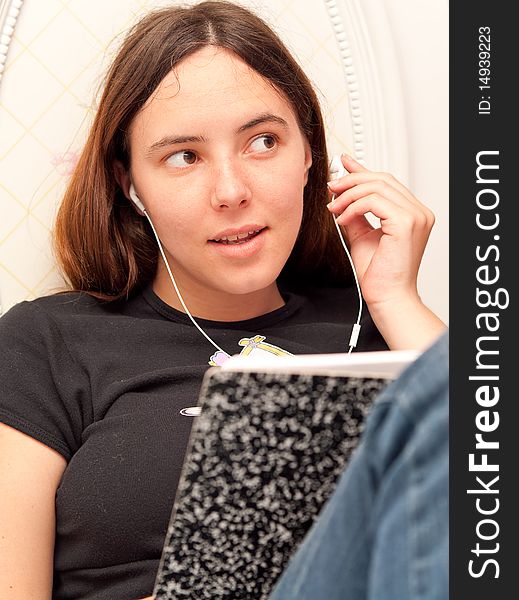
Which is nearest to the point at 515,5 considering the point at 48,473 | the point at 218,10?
the point at 218,10

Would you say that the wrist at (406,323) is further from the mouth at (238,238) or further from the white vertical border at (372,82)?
the white vertical border at (372,82)

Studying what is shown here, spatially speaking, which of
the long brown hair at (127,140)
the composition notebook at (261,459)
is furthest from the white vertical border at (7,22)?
the composition notebook at (261,459)

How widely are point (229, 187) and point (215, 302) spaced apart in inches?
9.1

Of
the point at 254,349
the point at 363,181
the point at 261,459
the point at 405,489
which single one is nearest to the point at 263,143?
the point at 363,181

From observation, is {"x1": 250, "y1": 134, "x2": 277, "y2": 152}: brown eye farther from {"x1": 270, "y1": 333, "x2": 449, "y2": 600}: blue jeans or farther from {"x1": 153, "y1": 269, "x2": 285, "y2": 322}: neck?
{"x1": 270, "y1": 333, "x2": 449, "y2": 600}: blue jeans

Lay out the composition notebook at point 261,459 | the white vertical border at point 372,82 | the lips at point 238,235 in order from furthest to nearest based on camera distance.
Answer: the white vertical border at point 372,82
the lips at point 238,235
the composition notebook at point 261,459

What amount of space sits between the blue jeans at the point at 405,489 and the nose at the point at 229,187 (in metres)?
0.64

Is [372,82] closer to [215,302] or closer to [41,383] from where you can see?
[215,302]

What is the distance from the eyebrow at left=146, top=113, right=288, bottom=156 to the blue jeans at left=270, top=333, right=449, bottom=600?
70 cm

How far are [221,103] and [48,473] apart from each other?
543 mm

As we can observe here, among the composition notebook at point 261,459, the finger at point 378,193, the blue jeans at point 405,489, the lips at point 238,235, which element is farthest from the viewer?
the finger at point 378,193

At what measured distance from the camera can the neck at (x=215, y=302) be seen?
133cm

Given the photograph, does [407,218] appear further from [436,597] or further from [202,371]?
[436,597]

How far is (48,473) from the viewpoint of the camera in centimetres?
113
